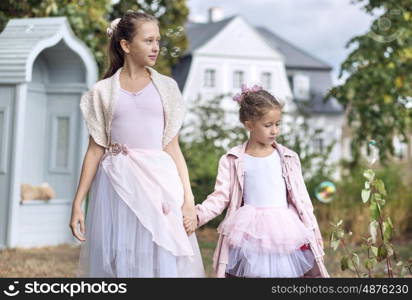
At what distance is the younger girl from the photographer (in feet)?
11.5

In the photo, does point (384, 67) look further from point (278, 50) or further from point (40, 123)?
point (278, 50)

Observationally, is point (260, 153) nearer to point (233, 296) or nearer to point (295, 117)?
point (233, 296)

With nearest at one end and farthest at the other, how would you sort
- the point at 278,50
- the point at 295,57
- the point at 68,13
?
the point at 68,13 → the point at 278,50 → the point at 295,57

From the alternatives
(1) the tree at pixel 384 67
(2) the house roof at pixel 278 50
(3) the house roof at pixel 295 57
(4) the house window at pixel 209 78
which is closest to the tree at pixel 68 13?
(1) the tree at pixel 384 67

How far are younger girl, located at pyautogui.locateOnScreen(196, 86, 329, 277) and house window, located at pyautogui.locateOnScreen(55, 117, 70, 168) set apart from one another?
5.44 meters

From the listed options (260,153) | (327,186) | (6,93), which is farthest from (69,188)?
(260,153)

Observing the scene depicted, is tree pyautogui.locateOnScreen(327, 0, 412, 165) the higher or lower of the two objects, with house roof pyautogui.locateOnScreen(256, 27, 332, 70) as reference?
lower

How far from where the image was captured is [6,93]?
310 inches

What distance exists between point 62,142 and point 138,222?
19.4ft

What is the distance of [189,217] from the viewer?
335 centimetres

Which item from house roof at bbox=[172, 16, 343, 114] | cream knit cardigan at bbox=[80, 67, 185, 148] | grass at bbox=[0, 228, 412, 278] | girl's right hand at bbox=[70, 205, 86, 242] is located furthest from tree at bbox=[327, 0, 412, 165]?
house roof at bbox=[172, 16, 343, 114]

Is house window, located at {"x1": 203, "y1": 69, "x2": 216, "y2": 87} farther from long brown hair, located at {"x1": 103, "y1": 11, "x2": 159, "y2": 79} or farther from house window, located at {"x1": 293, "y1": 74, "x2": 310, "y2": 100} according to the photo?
long brown hair, located at {"x1": 103, "y1": 11, "x2": 159, "y2": 79}

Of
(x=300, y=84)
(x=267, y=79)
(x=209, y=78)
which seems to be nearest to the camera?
(x=209, y=78)

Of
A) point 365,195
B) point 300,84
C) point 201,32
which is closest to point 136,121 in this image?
point 365,195
